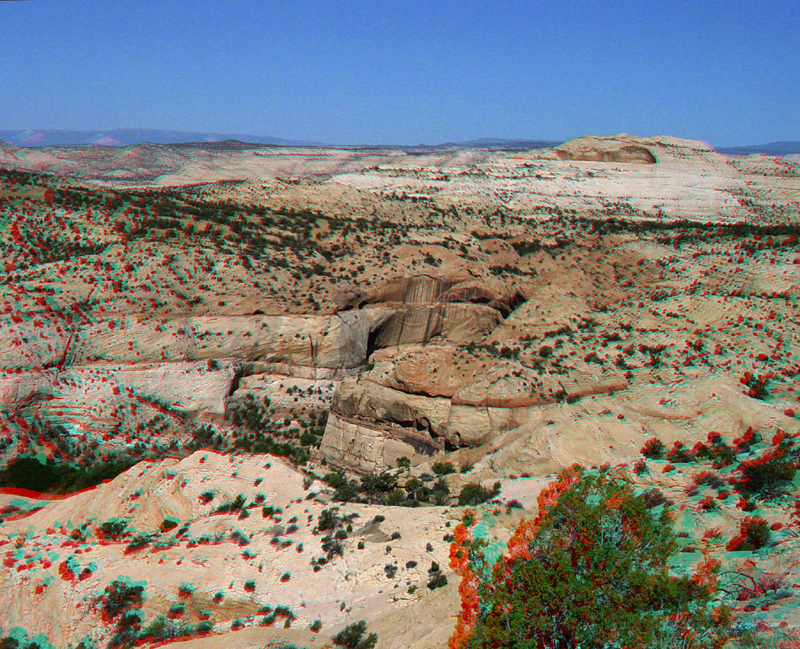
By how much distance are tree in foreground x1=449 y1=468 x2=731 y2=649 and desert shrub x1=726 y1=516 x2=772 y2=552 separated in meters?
1.95

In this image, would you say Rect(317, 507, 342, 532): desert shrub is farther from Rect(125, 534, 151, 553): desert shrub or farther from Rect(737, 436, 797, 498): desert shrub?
Rect(737, 436, 797, 498): desert shrub

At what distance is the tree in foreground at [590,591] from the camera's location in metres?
7.98

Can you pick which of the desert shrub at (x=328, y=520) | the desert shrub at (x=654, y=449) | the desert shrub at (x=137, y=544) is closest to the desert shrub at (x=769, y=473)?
the desert shrub at (x=654, y=449)

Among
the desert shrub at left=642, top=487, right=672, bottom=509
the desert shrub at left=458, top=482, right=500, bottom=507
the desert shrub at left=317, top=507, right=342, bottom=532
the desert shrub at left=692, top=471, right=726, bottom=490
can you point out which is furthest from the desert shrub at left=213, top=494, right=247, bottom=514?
the desert shrub at left=692, top=471, right=726, bottom=490

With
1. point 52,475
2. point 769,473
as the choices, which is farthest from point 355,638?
point 52,475

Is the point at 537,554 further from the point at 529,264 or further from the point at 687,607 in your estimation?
the point at 529,264

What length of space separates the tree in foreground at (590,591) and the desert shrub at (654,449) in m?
8.92

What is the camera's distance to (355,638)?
39.6 ft

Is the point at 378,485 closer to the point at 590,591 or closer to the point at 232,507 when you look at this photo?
the point at 232,507

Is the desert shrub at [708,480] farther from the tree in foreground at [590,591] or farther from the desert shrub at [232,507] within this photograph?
the desert shrub at [232,507]

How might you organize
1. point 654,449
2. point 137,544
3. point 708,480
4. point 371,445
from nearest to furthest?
point 708,480
point 137,544
point 654,449
point 371,445

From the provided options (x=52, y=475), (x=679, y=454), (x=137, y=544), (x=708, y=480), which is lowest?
(x=52, y=475)

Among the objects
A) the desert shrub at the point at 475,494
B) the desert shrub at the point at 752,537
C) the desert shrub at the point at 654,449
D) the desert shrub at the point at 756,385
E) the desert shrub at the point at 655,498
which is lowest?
the desert shrub at the point at 475,494

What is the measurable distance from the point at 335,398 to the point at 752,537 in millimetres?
19842
